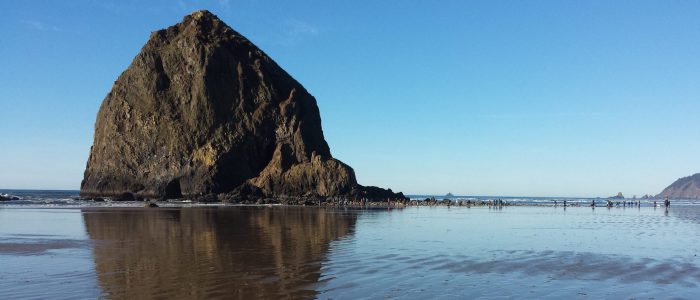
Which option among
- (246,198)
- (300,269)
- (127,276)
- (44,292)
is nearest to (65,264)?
(127,276)

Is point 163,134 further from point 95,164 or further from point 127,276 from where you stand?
point 127,276

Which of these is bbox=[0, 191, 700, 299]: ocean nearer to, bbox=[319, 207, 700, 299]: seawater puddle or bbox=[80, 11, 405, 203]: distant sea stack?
bbox=[319, 207, 700, 299]: seawater puddle

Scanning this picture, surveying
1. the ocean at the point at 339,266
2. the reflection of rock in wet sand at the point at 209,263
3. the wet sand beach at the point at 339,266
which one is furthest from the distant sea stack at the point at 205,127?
the wet sand beach at the point at 339,266

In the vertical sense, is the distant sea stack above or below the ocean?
above

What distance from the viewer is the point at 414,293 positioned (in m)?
12.1

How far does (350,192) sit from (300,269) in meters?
75.0

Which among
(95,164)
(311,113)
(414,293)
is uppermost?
(311,113)

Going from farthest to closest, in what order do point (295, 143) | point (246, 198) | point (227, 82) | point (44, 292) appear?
point (227, 82)
point (295, 143)
point (246, 198)
point (44, 292)

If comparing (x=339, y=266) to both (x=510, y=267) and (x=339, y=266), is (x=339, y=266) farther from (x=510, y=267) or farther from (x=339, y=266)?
(x=510, y=267)

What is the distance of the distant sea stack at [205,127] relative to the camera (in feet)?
322

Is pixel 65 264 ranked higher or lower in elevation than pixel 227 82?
lower

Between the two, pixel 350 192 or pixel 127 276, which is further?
pixel 350 192

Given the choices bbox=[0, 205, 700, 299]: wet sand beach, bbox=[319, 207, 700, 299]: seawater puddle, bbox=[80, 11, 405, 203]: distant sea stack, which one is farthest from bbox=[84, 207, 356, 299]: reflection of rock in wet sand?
bbox=[80, 11, 405, 203]: distant sea stack

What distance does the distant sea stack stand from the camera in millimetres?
98038
